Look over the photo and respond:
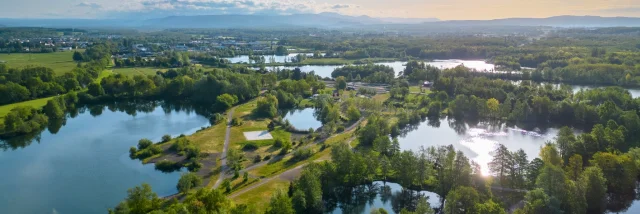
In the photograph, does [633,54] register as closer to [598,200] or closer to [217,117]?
[598,200]

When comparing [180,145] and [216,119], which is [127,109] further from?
[180,145]

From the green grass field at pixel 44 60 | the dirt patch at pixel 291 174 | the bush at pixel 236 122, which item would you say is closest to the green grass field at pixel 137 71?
the green grass field at pixel 44 60

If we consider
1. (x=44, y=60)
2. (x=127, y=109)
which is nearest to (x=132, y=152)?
(x=127, y=109)

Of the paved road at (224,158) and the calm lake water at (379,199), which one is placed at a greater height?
the paved road at (224,158)

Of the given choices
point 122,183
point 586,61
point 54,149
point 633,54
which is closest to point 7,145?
point 54,149

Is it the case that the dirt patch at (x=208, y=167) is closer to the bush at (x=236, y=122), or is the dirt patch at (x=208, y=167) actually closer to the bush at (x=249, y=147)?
the bush at (x=249, y=147)

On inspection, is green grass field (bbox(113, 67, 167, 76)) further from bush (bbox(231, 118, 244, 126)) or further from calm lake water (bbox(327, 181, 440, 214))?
calm lake water (bbox(327, 181, 440, 214))

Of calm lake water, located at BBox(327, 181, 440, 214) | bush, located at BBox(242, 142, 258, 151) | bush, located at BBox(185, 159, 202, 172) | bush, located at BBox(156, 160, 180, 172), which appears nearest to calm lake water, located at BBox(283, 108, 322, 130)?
bush, located at BBox(242, 142, 258, 151)
